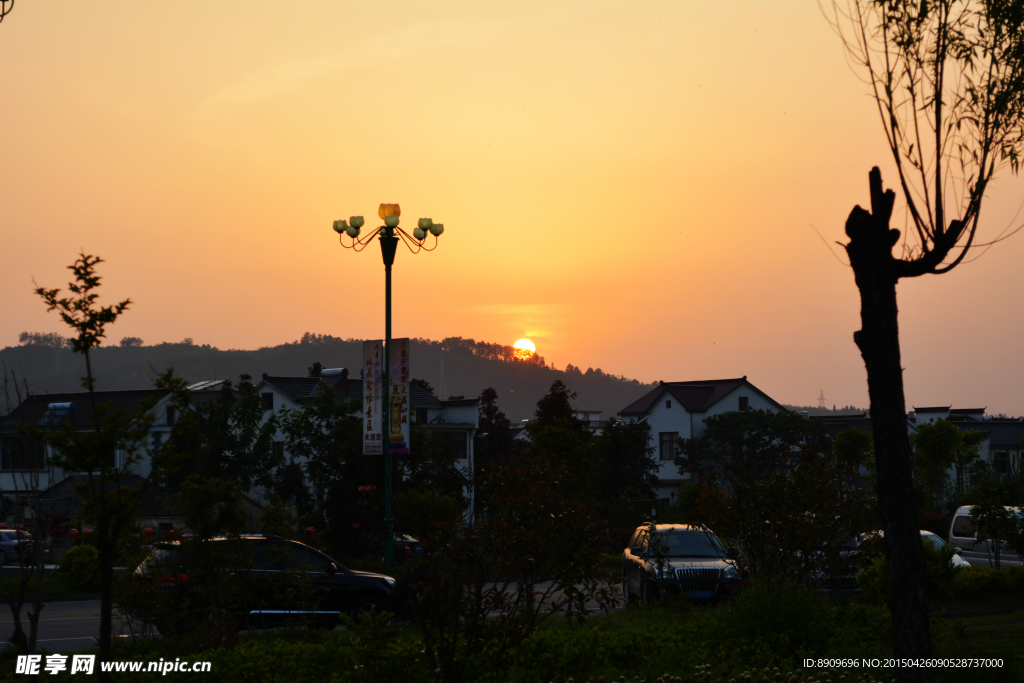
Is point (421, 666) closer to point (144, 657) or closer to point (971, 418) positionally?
point (144, 657)

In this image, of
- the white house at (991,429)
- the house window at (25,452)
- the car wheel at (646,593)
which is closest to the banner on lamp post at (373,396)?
the house window at (25,452)

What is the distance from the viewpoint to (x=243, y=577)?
9789mm

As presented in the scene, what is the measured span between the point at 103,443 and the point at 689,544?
12384 mm

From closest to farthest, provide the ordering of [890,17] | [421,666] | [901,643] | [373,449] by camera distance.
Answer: [901,643] → [890,17] → [421,666] → [373,449]

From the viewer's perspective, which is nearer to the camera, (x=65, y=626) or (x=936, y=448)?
(x=65, y=626)

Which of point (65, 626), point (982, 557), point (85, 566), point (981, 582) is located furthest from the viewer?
point (982, 557)

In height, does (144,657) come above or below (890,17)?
below

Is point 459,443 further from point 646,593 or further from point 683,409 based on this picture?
point 646,593

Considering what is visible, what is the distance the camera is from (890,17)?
7492 mm

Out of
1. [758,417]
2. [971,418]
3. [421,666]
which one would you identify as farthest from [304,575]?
[971,418]

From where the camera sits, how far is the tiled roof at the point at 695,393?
68.6 meters

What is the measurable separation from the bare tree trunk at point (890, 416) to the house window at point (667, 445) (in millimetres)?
63276

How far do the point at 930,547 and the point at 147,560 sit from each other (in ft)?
41.4

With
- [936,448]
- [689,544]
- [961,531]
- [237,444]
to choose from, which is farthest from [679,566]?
[936,448]
